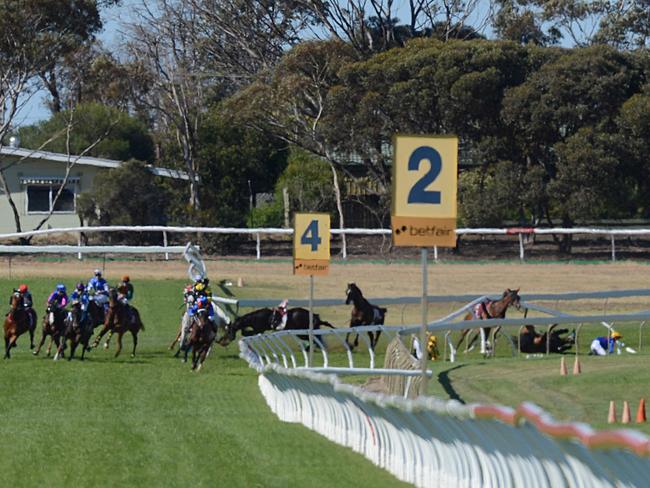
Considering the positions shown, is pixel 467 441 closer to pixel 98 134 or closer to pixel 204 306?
pixel 204 306

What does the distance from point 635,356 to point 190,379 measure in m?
7.54

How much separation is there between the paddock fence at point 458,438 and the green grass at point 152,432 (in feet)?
0.83

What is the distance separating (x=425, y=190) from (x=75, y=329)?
15.6 metres

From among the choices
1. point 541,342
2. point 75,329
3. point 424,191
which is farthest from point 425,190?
point 75,329

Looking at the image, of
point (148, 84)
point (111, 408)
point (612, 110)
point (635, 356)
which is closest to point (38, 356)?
point (111, 408)

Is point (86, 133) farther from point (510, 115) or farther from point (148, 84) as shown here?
point (510, 115)

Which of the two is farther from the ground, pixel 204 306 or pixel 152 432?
pixel 204 306

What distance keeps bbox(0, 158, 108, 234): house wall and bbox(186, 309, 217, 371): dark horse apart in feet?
97.5

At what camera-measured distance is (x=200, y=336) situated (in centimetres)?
2453

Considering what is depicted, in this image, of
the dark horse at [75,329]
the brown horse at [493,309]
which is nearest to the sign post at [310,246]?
the dark horse at [75,329]

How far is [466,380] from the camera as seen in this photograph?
67.2 ft

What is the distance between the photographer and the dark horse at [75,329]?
26.0m

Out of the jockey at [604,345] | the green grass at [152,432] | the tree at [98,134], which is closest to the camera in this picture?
the green grass at [152,432]

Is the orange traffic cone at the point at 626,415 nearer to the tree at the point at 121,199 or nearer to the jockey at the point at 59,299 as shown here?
the jockey at the point at 59,299
